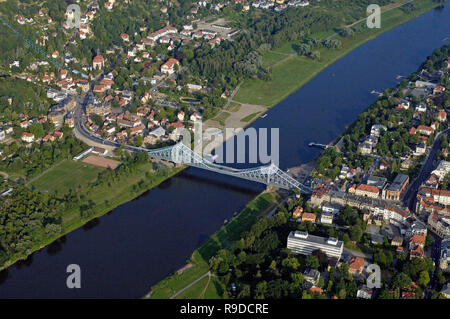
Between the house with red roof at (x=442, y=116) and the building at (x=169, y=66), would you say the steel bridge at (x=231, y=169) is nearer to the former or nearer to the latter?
the house with red roof at (x=442, y=116)

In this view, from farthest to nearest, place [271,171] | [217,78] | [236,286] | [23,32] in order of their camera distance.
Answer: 1. [23,32]
2. [217,78]
3. [271,171]
4. [236,286]

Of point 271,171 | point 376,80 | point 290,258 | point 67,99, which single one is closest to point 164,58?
point 67,99

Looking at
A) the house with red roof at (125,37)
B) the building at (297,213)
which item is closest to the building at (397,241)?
the building at (297,213)

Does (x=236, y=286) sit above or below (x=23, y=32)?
below

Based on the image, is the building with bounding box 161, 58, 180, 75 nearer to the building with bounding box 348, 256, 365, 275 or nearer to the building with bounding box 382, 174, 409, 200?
the building with bounding box 382, 174, 409, 200

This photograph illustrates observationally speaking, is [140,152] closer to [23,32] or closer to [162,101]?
[162,101]

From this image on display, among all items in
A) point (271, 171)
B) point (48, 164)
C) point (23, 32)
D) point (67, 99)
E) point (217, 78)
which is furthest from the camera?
point (23, 32)
